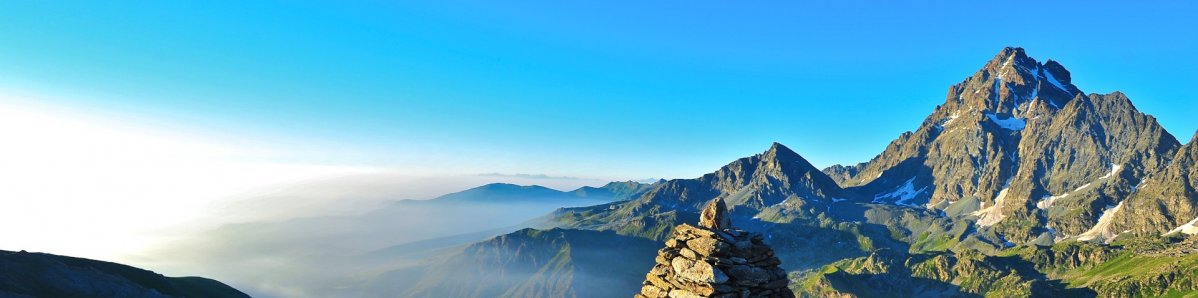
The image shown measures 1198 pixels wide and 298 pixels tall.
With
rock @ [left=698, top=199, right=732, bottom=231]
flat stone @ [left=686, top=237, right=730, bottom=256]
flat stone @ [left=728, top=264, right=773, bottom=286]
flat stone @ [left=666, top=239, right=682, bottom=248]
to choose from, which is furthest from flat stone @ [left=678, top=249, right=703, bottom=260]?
rock @ [left=698, top=199, right=732, bottom=231]

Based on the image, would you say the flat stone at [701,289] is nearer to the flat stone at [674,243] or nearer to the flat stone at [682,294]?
the flat stone at [682,294]

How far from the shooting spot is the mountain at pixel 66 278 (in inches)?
5049

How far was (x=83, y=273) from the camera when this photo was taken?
146 metres

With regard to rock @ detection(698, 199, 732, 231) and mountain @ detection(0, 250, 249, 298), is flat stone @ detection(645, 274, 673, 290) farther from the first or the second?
mountain @ detection(0, 250, 249, 298)

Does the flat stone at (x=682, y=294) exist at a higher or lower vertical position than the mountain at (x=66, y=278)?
higher

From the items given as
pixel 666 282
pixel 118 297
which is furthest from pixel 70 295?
pixel 666 282

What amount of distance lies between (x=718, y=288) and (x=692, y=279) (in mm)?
1173

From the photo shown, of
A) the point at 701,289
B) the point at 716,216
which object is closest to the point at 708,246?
the point at 701,289

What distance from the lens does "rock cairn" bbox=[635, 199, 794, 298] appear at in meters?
23.3

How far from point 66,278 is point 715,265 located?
18823 cm

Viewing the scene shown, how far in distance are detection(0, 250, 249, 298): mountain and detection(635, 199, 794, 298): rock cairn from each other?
154m

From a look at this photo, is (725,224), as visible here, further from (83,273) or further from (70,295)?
(83,273)

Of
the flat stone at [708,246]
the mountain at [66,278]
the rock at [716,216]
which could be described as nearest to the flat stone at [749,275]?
the flat stone at [708,246]

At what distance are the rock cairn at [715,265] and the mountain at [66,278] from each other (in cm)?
15447
